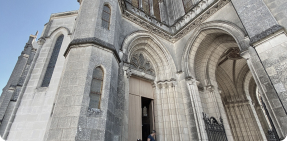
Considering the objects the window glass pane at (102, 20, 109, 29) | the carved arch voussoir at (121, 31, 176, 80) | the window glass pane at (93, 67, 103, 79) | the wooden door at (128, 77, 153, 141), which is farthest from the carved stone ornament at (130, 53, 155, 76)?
the window glass pane at (93, 67, 103, 79)

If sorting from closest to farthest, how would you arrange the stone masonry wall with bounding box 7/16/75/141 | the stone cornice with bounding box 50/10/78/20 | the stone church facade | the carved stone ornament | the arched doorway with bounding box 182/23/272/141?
the stone church facade, the stone masonry wall with bounding box 7/16/75/141, the arched doorway with bounding box 182/23/272/141, the carved stone ornament, the stone cornice with bounding box 50/10/78/20

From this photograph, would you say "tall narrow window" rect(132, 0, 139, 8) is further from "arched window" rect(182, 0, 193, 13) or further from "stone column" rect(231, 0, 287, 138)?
"stone column" rect(231, 0, 287, 138)

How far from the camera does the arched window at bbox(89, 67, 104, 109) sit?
387 cm

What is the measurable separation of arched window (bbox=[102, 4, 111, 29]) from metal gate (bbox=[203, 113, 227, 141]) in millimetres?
5511

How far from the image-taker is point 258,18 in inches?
188

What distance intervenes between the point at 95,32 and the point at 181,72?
457 centimetres

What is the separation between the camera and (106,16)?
223 inches

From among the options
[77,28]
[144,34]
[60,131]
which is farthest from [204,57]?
[60,131]

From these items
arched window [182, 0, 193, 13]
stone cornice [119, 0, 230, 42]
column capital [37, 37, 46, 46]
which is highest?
arched window [182, 0, 193, 13]

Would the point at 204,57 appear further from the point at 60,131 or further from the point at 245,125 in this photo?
the point at 60,131

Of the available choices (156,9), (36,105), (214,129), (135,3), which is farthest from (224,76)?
(36,105)

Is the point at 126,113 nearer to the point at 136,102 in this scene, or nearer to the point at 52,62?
the point at 136,102

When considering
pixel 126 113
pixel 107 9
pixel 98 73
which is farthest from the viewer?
pixel 107 9

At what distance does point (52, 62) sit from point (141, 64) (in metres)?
3.97
